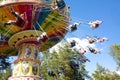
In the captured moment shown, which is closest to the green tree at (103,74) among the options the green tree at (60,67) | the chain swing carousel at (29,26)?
the green tree at (60,67)

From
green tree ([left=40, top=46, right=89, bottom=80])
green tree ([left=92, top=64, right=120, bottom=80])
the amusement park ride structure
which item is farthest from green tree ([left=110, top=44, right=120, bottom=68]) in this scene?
the amusement park ride structure

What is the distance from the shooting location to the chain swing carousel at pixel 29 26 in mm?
13803

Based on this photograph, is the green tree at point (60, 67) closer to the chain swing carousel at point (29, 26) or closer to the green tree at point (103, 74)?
the green tree at point (103, 74)

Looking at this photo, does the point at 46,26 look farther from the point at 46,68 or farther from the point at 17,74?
the point at 46,68

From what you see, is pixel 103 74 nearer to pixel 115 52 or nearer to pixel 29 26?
pixel 115 52

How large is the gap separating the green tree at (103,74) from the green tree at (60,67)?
1141 mm

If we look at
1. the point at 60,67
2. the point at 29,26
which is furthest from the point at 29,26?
A: the point at 60,67

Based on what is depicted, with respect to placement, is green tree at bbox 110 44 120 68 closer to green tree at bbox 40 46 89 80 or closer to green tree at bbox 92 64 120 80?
green tree at bbox 92 64 120 80

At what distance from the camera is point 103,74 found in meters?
28.9

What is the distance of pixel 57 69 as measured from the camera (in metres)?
27.1

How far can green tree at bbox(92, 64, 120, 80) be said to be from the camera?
1080 inches

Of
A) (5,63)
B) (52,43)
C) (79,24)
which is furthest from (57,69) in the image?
(79,24)

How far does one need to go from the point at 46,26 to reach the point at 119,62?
15.5 m

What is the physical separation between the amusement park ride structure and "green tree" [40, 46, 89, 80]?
37.1ft
